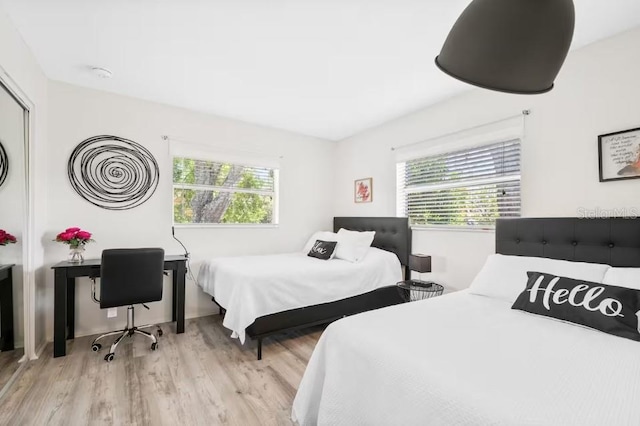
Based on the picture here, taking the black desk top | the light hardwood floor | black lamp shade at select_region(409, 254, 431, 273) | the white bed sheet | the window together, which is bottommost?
the light hardwood floor

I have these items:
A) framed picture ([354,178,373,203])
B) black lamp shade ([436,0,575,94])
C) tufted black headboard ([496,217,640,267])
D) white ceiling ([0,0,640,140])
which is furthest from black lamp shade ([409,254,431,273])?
black lamp shade ([436,0,575,94])

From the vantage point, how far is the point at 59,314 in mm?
2422

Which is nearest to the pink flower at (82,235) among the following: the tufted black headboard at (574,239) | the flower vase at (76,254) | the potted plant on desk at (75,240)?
the potted plant on desk at (75,240)

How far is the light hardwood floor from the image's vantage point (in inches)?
68.1

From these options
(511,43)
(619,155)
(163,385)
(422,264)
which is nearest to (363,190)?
(422,264)

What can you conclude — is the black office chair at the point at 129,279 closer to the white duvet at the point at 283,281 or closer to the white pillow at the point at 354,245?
the white duvet at the point at 283,281

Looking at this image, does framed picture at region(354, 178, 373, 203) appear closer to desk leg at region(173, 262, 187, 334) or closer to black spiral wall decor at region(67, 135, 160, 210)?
desk leg at region(173, 262, 187, 334)

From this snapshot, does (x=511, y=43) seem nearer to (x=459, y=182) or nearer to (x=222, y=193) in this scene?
(x=459, y=182)

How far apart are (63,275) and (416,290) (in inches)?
121

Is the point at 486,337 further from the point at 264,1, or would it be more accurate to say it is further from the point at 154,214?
the point at 154,214

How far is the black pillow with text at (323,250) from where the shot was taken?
341 cm

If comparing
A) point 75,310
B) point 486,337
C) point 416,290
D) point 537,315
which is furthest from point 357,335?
point 75,310

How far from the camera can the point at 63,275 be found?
8.06 ft

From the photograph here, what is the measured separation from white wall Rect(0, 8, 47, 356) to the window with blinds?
3475mm
